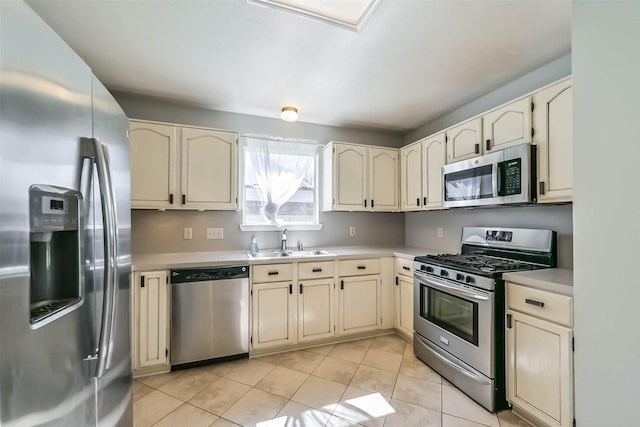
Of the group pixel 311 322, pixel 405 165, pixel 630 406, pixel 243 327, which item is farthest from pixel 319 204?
pixel 630 406

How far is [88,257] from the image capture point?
91 centimetres

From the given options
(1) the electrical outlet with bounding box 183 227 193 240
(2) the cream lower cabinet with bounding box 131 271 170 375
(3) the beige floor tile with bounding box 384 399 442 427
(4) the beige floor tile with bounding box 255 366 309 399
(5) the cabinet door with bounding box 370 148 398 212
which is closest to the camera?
(3) the beige floor tile with bounding box 384 399 442 427

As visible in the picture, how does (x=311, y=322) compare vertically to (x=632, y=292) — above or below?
below

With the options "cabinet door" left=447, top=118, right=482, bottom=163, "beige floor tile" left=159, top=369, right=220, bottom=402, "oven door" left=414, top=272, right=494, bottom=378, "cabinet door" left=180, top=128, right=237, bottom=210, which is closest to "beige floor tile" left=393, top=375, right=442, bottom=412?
"oven door" left=414, top=272, right=494, bottom=378

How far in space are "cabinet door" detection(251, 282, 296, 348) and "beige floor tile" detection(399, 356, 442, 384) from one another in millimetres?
1011

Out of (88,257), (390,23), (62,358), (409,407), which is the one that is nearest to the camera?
(62,358)

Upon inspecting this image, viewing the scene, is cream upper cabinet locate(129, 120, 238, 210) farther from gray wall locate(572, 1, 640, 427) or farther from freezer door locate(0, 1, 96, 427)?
gray wall locate(572, 1, 640, 427)

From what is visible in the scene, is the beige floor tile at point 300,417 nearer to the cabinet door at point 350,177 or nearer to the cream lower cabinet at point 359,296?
the cream lower cabinet at point 359,296

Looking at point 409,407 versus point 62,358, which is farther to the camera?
point 409,407

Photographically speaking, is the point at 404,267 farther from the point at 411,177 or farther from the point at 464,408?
the point at 464,408

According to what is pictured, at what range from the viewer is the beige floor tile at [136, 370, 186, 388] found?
212cm

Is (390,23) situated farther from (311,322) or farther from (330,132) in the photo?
(311,322)

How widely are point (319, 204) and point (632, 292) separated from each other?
9.22 ft

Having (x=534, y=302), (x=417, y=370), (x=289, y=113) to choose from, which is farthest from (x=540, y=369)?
(x=289, y=113)
